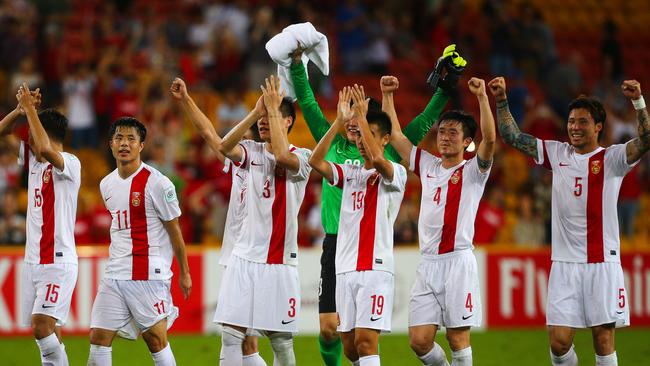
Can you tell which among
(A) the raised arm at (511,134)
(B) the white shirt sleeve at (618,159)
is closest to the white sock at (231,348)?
(A) the raised arm at (511,134)

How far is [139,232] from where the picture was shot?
9.13 meters

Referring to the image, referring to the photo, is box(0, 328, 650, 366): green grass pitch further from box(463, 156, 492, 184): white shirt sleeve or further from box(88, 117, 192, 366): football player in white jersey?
box(463, 156, 492, 184): white shirt sleeve

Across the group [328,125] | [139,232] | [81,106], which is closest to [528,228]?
[81,106]

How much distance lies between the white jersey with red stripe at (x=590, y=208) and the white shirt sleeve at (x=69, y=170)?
13.0ft

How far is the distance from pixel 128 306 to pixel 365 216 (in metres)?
2.00

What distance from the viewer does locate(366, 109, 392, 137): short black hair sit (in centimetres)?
913

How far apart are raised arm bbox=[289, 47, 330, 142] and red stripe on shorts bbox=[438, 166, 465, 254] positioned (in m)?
1.24

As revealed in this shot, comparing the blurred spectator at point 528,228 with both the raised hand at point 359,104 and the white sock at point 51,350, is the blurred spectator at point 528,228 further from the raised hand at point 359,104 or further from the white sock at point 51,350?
the white sock at point 51,350

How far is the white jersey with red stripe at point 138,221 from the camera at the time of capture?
909 centimetres

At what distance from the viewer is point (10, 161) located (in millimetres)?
16703

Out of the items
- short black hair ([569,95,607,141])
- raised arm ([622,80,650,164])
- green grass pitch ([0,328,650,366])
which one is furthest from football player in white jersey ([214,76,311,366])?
green grass pitch ([0,328,650,366])

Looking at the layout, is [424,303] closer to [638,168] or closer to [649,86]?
[638,168]

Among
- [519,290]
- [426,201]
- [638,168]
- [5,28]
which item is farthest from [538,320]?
[5,28]

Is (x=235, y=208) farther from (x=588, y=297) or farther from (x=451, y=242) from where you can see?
(x=588, y=297)
